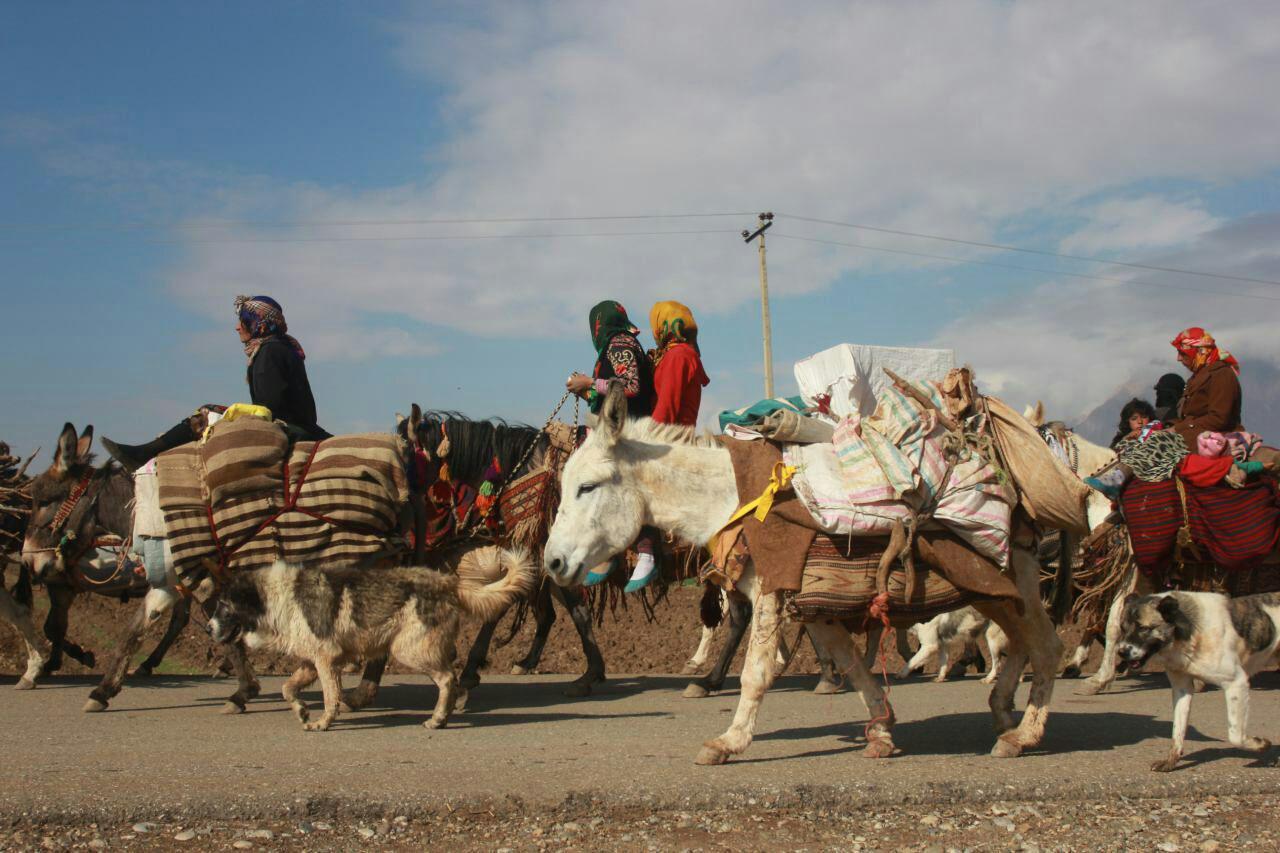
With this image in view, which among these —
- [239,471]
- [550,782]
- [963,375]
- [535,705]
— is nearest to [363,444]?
[239,471]

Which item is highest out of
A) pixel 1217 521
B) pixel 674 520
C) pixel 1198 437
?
pixel 1198 437

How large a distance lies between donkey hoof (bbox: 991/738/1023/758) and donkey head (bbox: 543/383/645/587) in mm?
2156

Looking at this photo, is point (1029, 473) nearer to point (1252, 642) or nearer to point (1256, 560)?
point (1252, 642)

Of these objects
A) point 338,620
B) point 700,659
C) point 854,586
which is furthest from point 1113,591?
point 338,620

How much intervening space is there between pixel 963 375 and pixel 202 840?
4236mm

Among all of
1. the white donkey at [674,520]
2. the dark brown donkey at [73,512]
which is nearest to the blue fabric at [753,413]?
the white donkey at [674,520]

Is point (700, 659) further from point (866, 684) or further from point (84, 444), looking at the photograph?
point (84, 444)

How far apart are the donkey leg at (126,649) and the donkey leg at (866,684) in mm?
4678

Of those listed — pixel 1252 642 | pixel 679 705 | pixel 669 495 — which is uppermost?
pixel 669 495

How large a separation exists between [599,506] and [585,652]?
3562mm

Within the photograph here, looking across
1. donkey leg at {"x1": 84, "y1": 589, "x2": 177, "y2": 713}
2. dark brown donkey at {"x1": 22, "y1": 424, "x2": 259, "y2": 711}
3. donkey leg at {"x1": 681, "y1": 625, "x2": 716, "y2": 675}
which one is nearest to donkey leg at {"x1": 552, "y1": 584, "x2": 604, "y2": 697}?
donkey leg at {"x1": 681, "y1": 625, "x2": 716, "y2": 675}

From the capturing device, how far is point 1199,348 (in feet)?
29.0

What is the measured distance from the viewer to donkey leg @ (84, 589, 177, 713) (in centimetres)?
746

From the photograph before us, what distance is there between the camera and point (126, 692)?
8.64 m
